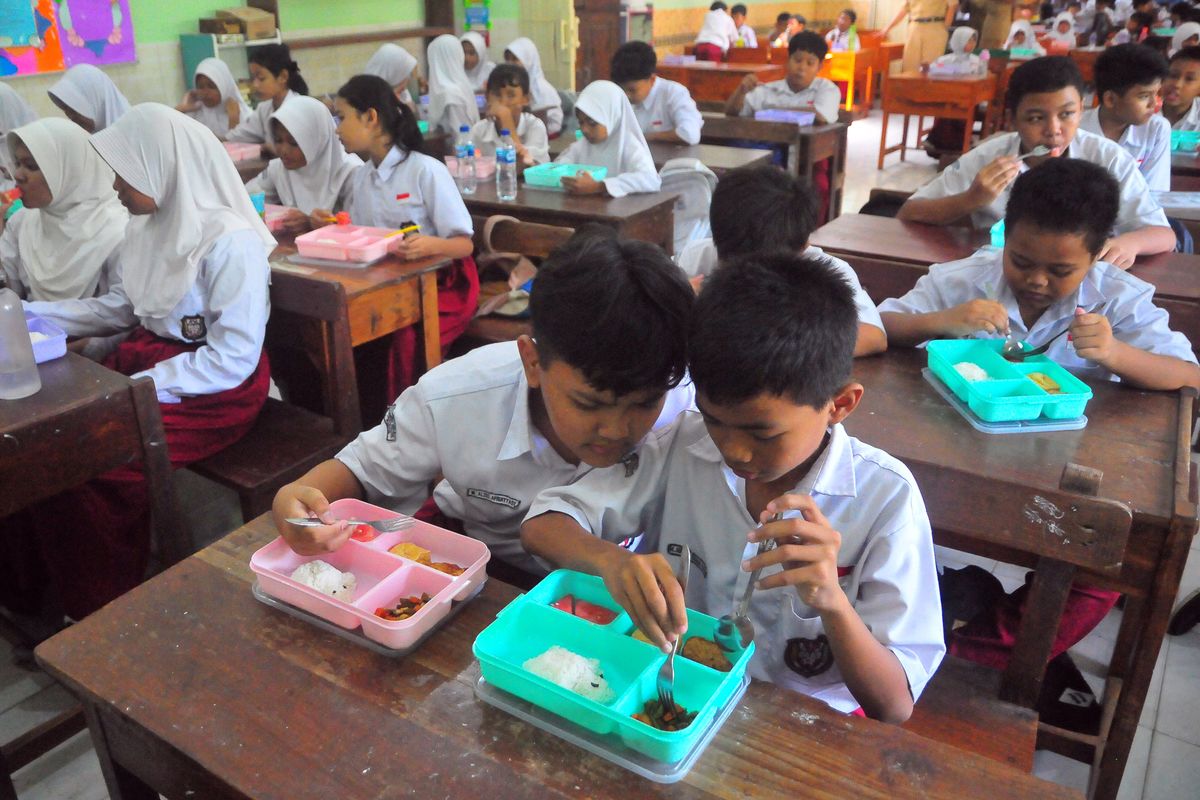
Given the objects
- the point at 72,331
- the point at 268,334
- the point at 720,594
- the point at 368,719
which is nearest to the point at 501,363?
the point at 720,594

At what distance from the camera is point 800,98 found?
572cm

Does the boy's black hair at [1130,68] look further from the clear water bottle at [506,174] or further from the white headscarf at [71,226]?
the white headscarf at [71,226]

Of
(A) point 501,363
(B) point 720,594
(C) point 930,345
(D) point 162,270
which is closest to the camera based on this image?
(B) point 720,594

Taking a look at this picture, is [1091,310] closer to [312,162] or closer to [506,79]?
[312,162]

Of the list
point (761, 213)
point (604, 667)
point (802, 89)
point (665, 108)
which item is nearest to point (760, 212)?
point (761, 213)

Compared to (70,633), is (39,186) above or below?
above

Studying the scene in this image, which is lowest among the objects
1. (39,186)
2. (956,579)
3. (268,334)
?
(956,579)

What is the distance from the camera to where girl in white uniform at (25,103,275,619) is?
1.92 meters

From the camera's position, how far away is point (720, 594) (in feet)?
3.58

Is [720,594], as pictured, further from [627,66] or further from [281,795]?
[627,66]

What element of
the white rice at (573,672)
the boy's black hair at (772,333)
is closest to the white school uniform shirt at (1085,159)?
the boy's black hair at (772,333)

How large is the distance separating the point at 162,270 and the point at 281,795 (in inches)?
66.0

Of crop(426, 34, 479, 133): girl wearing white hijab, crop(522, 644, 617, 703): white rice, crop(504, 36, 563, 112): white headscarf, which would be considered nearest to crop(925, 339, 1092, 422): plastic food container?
crop(522, 644, 617, 703): white rice

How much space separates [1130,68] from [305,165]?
9.54 feet
